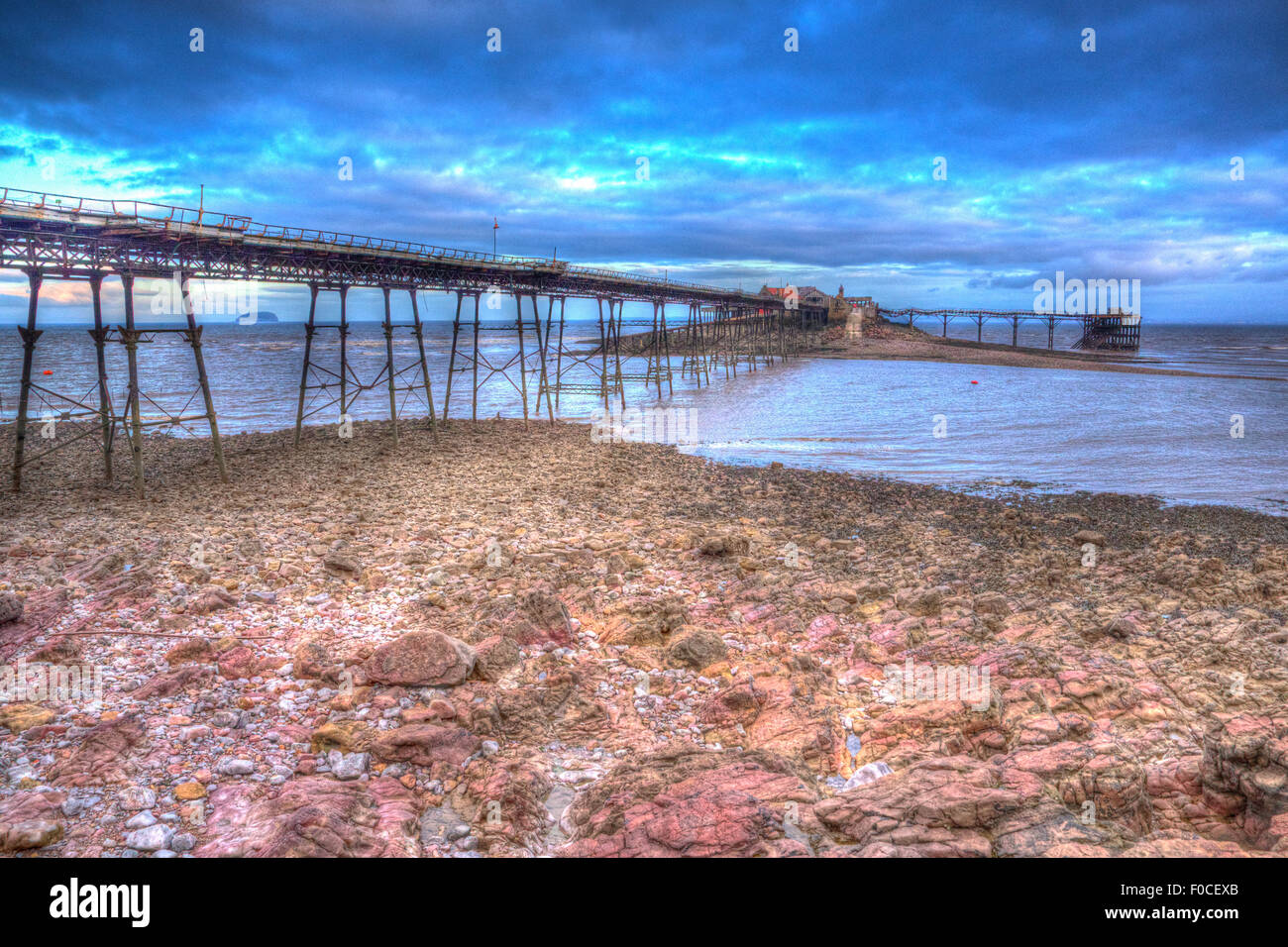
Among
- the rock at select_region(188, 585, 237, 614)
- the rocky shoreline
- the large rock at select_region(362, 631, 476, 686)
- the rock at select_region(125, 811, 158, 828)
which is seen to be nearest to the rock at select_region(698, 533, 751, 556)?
the rocky shoreline

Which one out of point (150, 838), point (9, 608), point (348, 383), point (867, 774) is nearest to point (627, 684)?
point (867, 774)

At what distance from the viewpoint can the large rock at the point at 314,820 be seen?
500 centimetres

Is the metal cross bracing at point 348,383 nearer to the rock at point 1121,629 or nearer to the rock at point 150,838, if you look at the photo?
the rock at point 150,838

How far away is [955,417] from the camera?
36.4m

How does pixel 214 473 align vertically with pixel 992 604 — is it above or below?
above

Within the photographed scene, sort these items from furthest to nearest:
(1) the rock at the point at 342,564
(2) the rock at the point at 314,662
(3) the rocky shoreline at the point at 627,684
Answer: (1) the rock at the point at 342,564 → (2) the rock at the point at 314,662 → (3) the rocky shoreline at the point at 627,684

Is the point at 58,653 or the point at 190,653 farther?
the point at 190,653

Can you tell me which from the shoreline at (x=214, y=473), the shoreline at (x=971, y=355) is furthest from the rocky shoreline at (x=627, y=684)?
the shoreline at (x=971, y=355)

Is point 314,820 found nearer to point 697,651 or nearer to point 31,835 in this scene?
point 31,835

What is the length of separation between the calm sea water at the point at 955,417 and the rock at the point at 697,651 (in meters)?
14.1

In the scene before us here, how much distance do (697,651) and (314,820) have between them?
4.67 m

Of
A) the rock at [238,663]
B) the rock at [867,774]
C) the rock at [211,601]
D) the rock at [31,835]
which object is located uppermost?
the rock at [211,601]

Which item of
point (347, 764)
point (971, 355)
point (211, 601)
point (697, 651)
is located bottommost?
point (347, 764)

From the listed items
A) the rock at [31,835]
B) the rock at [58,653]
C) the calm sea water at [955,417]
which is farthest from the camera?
the calm sea water at [955,417]
